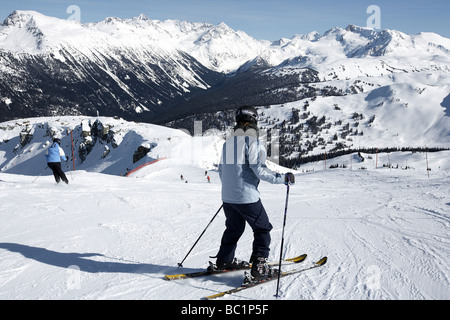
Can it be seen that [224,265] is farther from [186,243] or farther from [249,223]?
[186,243]

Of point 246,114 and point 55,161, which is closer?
point 246,114

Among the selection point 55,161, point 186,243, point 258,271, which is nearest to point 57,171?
point 55,161

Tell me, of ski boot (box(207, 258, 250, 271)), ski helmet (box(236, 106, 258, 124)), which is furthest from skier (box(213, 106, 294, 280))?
ski boot (box(207, 258, 250, 271))

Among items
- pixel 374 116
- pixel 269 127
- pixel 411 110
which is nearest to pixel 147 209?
pixel 269 127

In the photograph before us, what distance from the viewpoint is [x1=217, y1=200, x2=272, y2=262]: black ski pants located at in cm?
454

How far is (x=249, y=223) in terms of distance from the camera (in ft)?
15.1

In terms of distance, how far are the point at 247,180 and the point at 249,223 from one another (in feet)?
2.03

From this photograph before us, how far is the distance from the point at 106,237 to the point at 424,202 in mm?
9509

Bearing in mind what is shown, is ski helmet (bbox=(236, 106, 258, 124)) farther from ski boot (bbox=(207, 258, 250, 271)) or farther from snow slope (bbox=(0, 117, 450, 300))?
snow slope (bbox=(0, 117, 450, 300))

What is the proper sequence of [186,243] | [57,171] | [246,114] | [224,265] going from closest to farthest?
[246,114], [224,265], [186,243], [57,171]

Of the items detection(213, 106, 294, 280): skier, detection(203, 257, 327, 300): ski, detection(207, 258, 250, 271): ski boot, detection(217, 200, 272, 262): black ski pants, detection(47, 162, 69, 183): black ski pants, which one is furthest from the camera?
detection(47, 162, 69, 183): black ski pants

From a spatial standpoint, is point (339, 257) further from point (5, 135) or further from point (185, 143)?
point (5, 135)

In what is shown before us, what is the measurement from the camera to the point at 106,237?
6699 mm

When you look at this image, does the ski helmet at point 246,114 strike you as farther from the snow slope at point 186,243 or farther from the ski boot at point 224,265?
the snow slope at point 186,243
